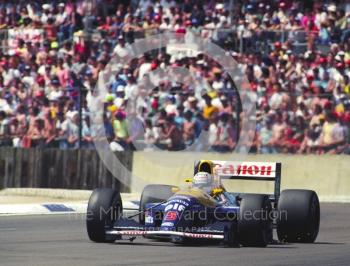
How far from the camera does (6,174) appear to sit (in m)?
26.6

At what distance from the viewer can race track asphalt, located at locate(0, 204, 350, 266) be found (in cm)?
1241

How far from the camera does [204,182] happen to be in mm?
15031

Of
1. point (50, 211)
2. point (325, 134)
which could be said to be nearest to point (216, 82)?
point (325, 134)

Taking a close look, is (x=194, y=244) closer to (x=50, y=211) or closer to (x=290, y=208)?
(x=290, y=208)

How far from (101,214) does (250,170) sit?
2367mm

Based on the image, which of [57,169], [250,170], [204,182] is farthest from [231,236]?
[57,169]

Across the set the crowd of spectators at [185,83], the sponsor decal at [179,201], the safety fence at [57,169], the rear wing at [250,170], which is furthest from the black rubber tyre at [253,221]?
the safety fence at [57,169]

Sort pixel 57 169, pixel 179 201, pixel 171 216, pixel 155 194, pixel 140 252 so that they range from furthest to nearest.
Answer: pixel 57 169 → pixel 155 194 → pixel 179 201 → pixel 171 216 → pixel 140 252

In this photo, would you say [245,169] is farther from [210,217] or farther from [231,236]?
[231,236]

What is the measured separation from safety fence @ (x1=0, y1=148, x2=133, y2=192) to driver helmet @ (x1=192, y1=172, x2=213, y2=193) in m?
10.4

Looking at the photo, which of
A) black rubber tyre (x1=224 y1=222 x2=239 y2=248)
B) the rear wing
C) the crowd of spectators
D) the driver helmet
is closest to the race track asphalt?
black rubber tyre (x1=224 y1=222 x2=239 y2=248)

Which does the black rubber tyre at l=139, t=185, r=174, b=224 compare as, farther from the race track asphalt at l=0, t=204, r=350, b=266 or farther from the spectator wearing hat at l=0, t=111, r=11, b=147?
the spectator wearing hat at l=0, t=111, r=11, b=147

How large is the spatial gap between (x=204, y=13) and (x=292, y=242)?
15.4m

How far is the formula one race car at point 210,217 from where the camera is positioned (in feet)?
46.2
